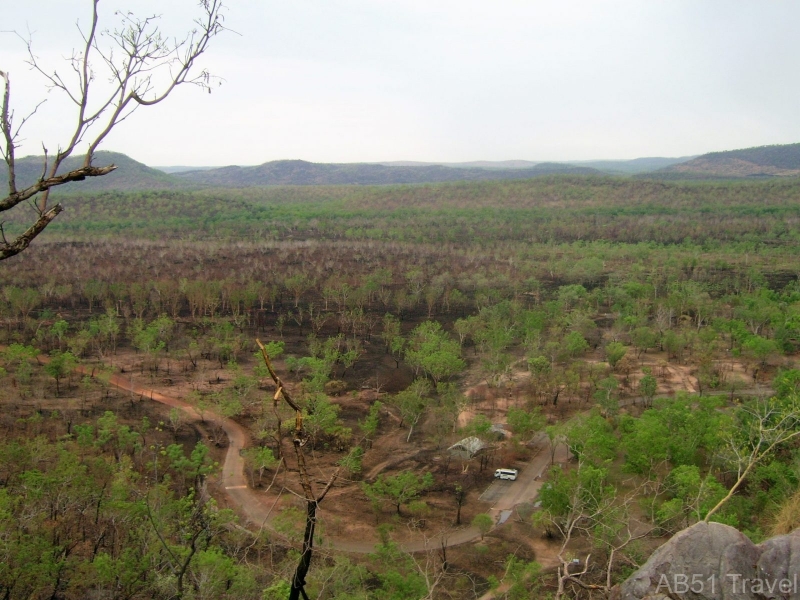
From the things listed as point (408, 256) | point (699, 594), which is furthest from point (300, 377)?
point (408, 256)

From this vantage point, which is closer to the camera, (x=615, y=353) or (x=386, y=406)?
(x=386, y=406)

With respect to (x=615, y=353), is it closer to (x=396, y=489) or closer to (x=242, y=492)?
(x=396, y=489)

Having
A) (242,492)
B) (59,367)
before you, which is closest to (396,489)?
(242,492)

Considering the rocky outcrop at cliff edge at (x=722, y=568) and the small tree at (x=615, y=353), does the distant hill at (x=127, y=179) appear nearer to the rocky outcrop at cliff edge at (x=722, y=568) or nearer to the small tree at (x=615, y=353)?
the small tree at (x=615, y=353)

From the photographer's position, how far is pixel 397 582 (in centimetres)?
1388

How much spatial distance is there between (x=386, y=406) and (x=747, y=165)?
645 feet

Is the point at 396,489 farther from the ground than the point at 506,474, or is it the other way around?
the point at 396,489

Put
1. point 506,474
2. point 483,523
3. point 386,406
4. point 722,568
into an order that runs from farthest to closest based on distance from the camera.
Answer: point 386,406 → point 506,474 → point 483,523 → point 722,568

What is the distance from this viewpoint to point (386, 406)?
2903cm

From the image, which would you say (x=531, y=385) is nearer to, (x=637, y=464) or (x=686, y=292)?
(x=637, y=464)

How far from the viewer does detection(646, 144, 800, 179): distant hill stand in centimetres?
17000

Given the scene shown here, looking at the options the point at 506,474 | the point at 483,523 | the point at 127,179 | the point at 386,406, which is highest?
the point at 127,179

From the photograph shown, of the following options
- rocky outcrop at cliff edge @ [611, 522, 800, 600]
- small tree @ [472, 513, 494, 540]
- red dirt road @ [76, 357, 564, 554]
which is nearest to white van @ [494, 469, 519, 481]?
red dirt road @ [76, 357, 564, 554]

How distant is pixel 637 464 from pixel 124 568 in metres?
16.1
